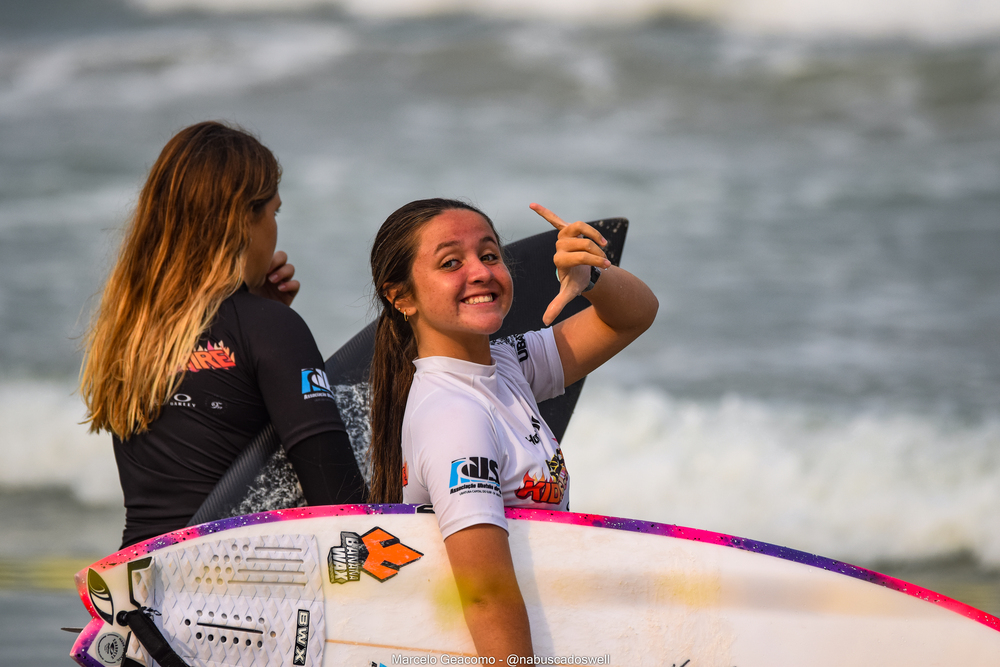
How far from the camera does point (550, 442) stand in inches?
62.9

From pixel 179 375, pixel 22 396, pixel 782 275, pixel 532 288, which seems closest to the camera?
pixel 179 375

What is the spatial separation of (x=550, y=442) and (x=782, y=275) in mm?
7441

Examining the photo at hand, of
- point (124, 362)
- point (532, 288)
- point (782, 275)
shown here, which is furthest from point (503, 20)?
point (124, 362)

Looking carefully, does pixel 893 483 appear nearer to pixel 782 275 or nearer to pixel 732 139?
pixel 782 275

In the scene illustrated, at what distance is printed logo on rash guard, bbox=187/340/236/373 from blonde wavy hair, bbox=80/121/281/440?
0.06 ft

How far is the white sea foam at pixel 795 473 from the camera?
5156 millimetres

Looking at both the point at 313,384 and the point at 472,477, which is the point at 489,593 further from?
the point at 313,384

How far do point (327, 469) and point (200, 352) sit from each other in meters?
0.36

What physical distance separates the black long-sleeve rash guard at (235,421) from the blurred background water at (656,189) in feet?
12.3

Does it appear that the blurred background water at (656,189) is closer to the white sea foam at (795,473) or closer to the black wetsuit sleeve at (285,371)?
the white sea foam at (795,473)

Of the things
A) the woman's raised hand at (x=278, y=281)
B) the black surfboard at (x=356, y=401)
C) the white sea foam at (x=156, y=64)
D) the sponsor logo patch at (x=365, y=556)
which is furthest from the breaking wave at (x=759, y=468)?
the white sea foam at (x=156, y=64)

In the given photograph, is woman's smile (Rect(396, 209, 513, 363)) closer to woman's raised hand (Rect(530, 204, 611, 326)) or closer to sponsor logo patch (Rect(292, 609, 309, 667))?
woman's raised hand (Rect(530, 204, 611, 326))

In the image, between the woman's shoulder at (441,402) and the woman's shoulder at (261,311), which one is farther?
the woman's shoulder at (261,311)

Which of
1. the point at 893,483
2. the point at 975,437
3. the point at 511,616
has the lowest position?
the point at 511,616
